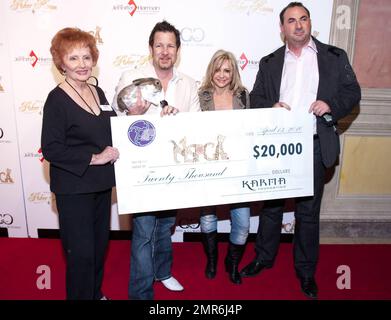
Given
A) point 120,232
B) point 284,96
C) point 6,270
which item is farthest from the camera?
point 120,232

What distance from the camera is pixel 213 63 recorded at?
2.35m

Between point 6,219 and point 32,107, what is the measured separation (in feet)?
3.74

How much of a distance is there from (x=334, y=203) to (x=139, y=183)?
2.22 meters

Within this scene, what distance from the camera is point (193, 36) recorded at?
3.05 metres

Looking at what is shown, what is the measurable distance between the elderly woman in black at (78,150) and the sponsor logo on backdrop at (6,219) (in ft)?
5.77

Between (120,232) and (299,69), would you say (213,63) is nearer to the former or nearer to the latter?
(299,69)

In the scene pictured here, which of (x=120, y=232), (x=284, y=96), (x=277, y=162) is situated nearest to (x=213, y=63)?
(x=284, y=96)

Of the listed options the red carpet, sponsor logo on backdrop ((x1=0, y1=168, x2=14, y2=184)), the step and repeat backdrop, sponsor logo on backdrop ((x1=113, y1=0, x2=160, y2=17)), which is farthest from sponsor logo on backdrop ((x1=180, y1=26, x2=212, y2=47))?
sponsor logo on backdrop ((x1=0, y1=168, x2=14, y2=184))

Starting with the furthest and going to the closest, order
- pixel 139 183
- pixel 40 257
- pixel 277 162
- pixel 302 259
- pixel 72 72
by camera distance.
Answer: pixel 40 257 < pixel 302 259 < pixel 277 162 < pixel 139 183 < pixel 72 72

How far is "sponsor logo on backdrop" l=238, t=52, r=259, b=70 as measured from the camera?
10.2ft

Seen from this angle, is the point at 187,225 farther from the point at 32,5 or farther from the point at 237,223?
the point at 32,5

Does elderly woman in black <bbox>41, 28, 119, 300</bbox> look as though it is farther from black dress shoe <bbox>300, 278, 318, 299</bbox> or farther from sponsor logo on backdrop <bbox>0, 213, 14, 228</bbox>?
sponsor logo on backdrop <bbox>0, 213, 14, 228</bbox>

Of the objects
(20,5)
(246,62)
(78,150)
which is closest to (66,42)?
(78,150)

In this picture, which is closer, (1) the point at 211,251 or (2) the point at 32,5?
(1) the point at 211,251
